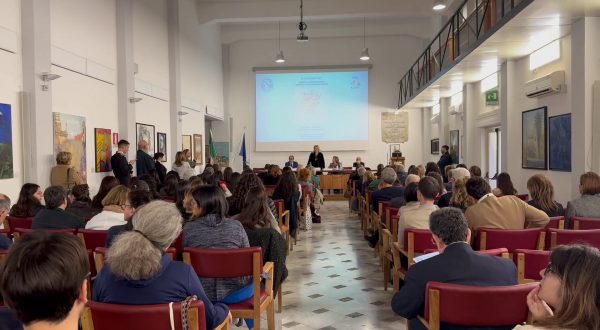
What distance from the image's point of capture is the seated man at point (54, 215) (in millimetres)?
4484

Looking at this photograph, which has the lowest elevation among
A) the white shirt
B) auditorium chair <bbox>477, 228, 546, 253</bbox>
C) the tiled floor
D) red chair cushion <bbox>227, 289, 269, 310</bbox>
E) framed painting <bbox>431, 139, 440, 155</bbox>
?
the tiled floor

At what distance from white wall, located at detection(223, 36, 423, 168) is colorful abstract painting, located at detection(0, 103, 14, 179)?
1316 centimetres

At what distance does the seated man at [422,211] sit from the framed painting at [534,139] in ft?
16.9

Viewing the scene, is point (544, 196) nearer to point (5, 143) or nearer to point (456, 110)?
point (5, 143)

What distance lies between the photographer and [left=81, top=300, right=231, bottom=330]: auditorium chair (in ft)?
6.97

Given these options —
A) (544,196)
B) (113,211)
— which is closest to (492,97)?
(544,196)

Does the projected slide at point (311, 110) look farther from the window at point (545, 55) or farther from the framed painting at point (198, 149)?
the window at point (545, 55)

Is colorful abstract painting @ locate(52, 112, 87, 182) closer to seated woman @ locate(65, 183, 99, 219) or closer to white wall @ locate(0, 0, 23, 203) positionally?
white wall @ locate(0, 0, 23, 203)

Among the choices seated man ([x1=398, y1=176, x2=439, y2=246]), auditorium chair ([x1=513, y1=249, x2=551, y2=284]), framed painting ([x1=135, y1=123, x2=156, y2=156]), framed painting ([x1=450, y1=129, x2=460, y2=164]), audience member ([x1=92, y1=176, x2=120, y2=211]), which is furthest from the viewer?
framed painting ([x1=450, y1=129, x2=460, y2=164])

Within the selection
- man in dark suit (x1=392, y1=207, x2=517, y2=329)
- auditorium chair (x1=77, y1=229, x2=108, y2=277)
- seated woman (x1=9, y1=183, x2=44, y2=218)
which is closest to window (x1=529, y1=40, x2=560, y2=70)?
man in dark suit (x1=392, y1=207, x2=517, y2=329)

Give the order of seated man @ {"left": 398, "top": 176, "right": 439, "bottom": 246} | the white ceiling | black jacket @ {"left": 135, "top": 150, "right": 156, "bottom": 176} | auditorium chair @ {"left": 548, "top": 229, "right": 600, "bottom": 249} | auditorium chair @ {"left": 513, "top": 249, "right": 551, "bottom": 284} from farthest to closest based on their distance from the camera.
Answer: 1. black jacket @ {"left": 135, "top": 150, "right": 156, "bottom": 176}
2. the white ceiling
3. seated man @ {"left": 398, "top": 176, "right": 439, "bottom": 246}
4. auditorium chair @ {"left": 548, "top": 229, "right": 600, "bottom": 249}
5. auditorium chair @ {"left": 513, "top": 249, "right": 551, "bottom": 284}

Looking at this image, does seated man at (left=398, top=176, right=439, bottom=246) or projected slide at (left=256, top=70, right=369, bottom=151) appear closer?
seated man at (left=398, top=176, right=439, bottom=246)

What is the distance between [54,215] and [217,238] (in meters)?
1.81

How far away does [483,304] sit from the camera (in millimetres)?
2316
